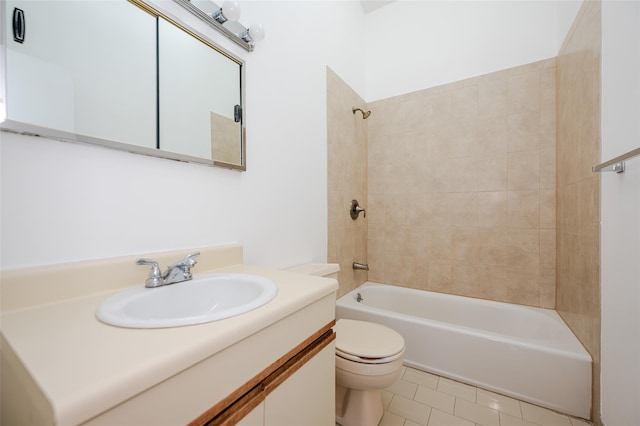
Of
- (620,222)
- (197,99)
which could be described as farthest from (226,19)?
(620,222)

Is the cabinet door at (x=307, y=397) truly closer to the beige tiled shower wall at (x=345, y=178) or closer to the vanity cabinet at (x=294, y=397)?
the vanity cabinet at (x=294, y=397)

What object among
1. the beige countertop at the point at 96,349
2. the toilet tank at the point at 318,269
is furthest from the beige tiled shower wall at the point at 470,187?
the beige countertop at the point at 96,349

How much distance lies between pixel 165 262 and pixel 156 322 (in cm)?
42

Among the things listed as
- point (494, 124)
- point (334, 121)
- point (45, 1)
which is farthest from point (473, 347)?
point (45, 1)

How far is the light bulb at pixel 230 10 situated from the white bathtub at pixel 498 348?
175 cm

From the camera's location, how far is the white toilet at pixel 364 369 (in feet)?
3.71

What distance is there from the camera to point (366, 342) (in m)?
1.24

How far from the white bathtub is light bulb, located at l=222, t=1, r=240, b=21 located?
175 cm

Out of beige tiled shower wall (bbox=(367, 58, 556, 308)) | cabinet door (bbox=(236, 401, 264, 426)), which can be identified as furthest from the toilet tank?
beige tiled shower wall (bbox=(367, 58, 556, 308))

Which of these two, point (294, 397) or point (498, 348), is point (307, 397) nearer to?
point (294, 397)

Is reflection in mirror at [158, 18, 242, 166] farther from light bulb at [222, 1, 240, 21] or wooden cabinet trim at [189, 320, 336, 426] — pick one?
wooden cabinet trim at [189, 320, 336, 426]

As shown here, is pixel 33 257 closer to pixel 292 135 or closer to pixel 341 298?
pixel 292 135

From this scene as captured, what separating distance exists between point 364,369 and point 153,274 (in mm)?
918

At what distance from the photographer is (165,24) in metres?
0.92
